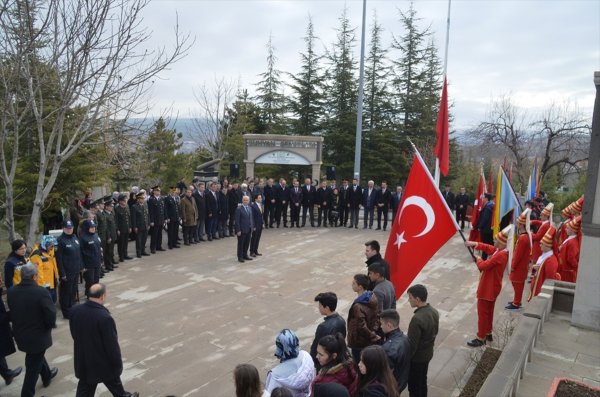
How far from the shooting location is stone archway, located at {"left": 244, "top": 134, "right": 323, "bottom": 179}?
60.3ft

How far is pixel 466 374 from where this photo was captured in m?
5.80

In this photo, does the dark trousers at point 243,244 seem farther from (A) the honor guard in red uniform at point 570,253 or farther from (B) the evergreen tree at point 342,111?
(B) the evergreen tree at point 342,111

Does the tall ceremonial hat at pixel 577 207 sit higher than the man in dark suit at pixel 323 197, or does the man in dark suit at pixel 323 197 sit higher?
the tall ceremonial hat at pixel 577 207

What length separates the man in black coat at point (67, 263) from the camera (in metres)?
7.45

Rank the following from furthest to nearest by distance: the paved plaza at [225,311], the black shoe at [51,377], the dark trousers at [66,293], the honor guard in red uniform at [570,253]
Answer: the honor guard in red uniform at [570,253]
the dark trousers at [66,293]
the paved plaza at [225,311]
the black shoe at [51,377]

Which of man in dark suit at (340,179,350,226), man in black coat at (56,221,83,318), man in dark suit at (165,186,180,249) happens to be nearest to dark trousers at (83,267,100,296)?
man in black coat at (56,221,83,318)

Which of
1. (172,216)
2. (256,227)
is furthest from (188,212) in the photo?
(256,227)

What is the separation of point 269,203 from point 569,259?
9.74m

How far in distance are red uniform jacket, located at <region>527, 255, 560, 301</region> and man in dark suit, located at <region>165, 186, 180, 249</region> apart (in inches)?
356

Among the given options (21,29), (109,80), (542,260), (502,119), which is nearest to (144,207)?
(109,80)

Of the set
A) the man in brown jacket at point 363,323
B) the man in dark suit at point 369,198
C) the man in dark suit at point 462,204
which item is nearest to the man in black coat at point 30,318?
the man in brown jacket at point 363,323

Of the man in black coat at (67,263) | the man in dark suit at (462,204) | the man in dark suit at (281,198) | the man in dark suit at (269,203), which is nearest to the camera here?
the man in black coat at (67,263)

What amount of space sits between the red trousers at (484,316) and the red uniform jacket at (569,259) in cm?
259

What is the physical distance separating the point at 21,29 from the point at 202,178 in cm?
1030
